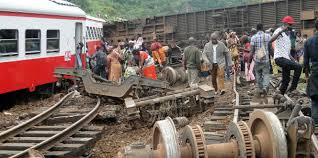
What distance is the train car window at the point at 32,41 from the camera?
1331cm

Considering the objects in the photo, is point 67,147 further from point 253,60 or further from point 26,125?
point 253,60

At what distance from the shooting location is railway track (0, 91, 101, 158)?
23.7ft

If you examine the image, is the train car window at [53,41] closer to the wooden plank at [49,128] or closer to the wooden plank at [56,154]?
the wooden plank at [49,128]

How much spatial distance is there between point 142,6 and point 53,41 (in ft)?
118

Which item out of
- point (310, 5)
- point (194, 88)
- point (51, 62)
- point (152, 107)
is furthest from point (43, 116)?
point (310, 5)

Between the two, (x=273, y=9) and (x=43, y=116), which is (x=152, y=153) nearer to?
(x=43, y=116)

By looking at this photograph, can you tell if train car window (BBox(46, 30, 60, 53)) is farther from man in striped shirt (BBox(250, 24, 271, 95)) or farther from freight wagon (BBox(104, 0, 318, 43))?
freight wagon (BBox(104, 0, 318, 43))

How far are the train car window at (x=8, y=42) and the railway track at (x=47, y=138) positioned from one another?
287 centimetres

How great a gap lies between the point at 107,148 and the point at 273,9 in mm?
17700

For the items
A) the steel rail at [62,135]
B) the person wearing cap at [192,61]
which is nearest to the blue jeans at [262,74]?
the person wearing cap at [192,61]

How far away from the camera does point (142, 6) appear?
165 feet

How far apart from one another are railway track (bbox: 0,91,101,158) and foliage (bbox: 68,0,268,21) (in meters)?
35.0

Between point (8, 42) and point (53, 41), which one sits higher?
point (53, 41)

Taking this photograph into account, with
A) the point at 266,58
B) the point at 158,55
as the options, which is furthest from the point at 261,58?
the point at 158,55
